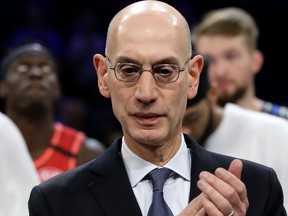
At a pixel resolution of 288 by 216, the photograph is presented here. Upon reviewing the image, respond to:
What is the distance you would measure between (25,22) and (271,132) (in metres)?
5.38

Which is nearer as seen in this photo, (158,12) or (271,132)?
(158,12)

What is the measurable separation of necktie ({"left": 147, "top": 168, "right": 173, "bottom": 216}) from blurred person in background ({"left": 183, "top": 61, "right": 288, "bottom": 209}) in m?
1.37

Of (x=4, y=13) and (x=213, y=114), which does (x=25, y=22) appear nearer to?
(x=4, y=13)

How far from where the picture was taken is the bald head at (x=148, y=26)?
7.79ft

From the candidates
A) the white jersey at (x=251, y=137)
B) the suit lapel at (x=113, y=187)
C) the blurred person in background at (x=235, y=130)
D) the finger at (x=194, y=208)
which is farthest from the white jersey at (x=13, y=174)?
the finger at (x=194, y=208)

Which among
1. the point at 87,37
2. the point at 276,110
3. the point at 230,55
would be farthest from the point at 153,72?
the point at 87,37

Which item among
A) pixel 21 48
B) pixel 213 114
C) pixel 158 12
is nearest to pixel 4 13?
pixel 21 48

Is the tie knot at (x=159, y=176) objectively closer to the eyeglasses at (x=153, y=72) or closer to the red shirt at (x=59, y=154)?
the eyeglasses at (x=153, y=72)

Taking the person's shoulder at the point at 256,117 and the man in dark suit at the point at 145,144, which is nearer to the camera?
the man in dark suit at the point at 145,144

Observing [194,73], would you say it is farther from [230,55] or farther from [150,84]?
[230,55]

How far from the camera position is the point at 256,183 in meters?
2.43

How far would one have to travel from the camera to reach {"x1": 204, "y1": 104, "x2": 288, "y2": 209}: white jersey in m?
3.88

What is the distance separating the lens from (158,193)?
7.80 feet

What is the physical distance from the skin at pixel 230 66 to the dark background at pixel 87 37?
103 inches
